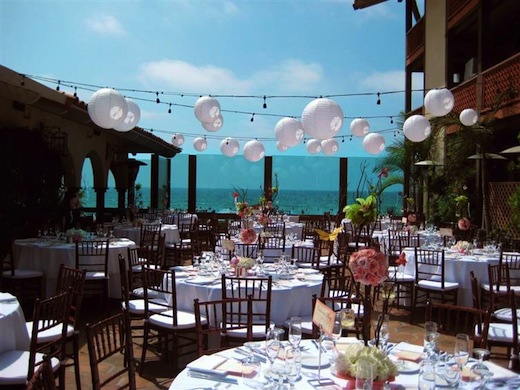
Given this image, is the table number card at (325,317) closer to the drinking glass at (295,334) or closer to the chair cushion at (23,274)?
the drinking glass at (295,334)

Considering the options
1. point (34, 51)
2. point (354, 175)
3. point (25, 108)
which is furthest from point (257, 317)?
point (354, 175)

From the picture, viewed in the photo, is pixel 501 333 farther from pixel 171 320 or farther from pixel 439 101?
pixel 439 101

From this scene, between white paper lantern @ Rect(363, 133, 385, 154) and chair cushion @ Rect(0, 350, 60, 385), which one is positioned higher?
white paper lantern @ Rect(363, 133, 385, 154)

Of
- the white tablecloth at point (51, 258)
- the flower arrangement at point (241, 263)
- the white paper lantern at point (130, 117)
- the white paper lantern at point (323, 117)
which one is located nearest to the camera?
the flower arrangement at point (241, 263)

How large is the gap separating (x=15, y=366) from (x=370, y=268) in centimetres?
266

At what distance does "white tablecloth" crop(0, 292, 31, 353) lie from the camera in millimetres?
3859

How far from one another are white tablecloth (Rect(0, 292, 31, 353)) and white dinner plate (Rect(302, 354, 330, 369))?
233cm

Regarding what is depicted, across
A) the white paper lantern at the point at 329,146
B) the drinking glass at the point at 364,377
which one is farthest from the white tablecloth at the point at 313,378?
the white paper lantern at the point at 329,146

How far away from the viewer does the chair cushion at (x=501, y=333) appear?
179 inches

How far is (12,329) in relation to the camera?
394 cm

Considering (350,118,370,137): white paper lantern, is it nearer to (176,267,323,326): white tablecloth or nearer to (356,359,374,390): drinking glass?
(176,267,323,326): white tablecloth

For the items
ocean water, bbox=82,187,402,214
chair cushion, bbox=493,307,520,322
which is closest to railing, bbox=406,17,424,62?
chair cushion, bbox=493,307,520,322

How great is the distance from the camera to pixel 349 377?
2584 millimetres

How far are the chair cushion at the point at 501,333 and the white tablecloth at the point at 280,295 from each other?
1.65m
